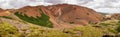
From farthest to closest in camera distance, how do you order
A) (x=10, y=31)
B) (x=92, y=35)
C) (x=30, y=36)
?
1. (x=92, y=35)
2. (x=10, y=31)
3. (x=30, y=36)

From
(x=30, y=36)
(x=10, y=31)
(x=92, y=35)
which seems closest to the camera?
(x=30, y=36)

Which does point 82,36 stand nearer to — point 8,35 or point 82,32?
point 82,32

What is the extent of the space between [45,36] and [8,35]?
50.4ft

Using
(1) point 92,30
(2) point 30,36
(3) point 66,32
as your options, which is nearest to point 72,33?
(3) point 66,32

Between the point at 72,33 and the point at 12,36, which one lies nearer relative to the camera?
the point at 12,36

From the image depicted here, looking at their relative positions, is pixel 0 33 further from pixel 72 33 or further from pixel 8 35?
pixel 72 33

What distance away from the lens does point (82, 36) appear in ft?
438

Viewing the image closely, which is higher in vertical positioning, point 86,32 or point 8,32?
point 8,32

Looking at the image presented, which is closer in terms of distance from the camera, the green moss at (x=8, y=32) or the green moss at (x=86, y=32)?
the green moss at (x=8, y=32)

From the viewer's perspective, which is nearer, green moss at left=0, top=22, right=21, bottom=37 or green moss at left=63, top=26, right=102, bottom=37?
green moss at left=0, top=22, right=21, bottom=37

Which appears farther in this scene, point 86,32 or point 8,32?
point 86,32

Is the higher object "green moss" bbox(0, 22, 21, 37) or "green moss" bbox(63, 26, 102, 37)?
"green moss" bbox(0, 22, 21, 37)

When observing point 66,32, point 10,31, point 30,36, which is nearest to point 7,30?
point 10,31

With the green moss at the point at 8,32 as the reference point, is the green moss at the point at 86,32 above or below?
below
